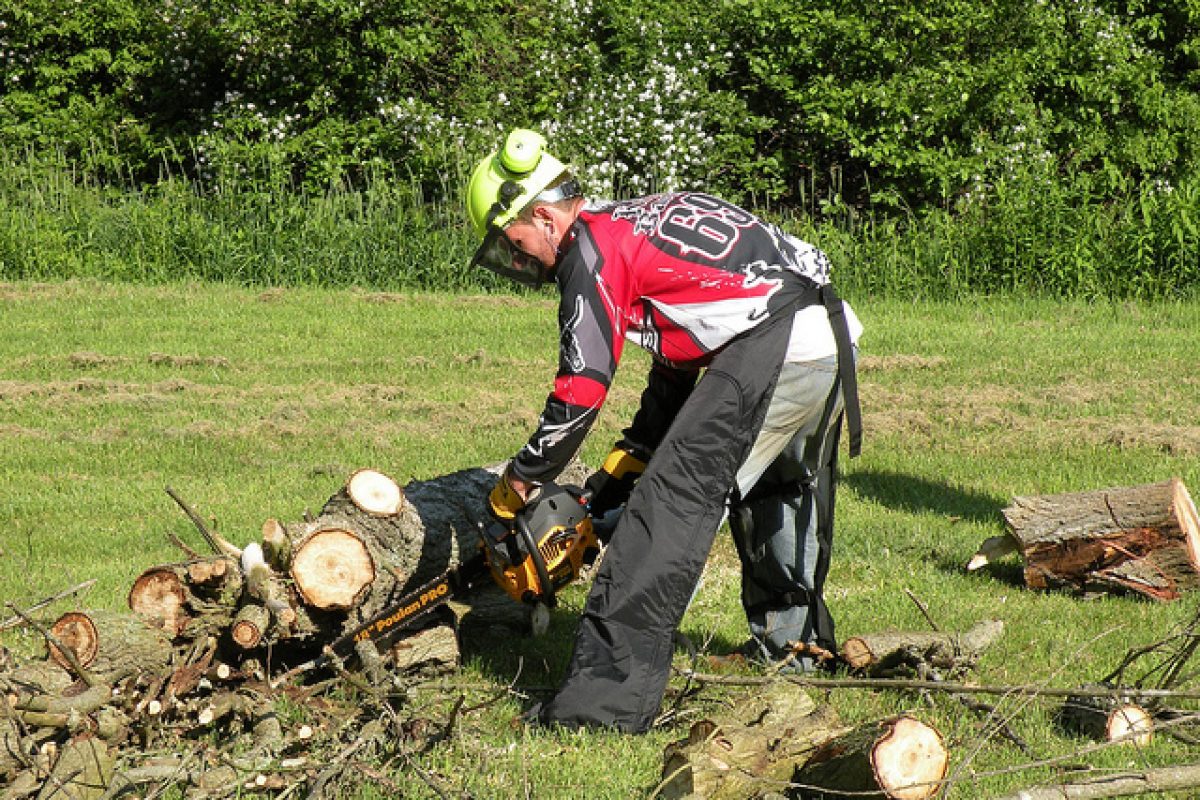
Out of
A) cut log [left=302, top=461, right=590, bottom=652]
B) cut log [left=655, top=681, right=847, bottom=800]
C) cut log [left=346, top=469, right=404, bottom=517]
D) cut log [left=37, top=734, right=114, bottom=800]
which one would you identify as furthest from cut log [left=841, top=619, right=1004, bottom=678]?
cut log [left=37, top=734, right=114, bottom=800]

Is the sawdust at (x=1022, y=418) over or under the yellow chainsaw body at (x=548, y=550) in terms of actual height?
under

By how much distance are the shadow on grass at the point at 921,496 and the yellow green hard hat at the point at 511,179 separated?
11.2 feet

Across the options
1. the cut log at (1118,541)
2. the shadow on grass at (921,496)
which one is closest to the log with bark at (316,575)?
the cut log at (1118,541)

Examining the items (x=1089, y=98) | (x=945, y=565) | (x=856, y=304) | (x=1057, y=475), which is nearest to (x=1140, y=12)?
(x=1089, y=98)

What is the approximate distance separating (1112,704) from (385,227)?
917cm

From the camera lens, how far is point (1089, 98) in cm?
1393

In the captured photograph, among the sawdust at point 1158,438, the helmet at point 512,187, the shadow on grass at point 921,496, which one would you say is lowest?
the shadow on grass at point 921,496

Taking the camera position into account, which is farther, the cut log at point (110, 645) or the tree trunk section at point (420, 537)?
the tree trunk section at point (420, 537)

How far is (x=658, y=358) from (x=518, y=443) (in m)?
3.38

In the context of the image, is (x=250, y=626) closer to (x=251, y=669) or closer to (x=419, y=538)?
(x=251, y=669)

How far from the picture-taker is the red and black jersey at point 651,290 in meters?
4.38

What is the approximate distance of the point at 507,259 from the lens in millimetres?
4648

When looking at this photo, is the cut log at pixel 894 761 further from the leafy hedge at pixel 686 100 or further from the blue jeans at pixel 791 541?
the leafy hedge at pixel 686 100

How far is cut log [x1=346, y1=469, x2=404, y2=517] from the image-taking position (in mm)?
4836
